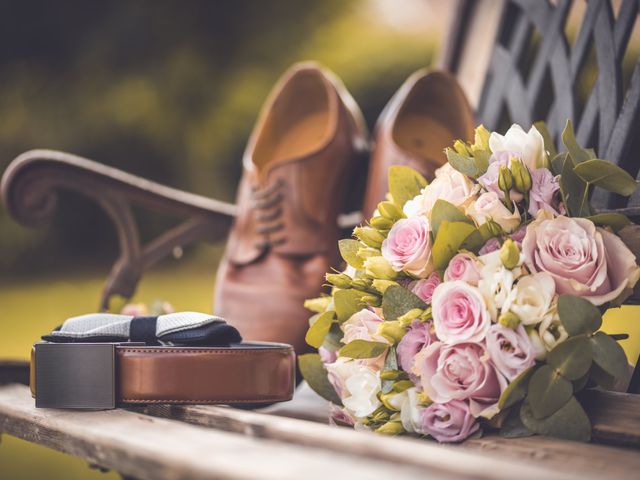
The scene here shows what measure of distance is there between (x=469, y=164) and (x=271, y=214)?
0.54 meters

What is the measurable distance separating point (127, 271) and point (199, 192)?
1542 mm

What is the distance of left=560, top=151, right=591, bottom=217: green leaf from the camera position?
0.76 meters

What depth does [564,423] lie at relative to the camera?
67cm

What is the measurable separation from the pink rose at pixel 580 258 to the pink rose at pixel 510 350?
0.07 m

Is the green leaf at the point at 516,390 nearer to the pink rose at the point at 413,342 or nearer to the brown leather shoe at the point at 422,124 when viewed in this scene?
the pink rose at the point at 413,342

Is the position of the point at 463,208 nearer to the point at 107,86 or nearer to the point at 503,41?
the point at 503,41

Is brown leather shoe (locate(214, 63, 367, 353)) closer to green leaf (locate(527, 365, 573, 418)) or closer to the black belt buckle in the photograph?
the black belt buckle

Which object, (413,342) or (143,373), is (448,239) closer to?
(413,342)

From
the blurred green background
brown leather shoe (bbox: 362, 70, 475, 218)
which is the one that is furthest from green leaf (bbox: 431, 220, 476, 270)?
the blurred green background

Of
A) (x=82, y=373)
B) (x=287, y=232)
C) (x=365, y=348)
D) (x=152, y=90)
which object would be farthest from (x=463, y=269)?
(x=152, y=90)

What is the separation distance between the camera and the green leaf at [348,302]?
839 mm

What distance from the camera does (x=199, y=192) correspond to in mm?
2887

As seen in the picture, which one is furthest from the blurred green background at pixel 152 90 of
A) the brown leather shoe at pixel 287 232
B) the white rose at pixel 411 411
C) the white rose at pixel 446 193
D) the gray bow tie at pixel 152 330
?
the white rose at pixel 411 411

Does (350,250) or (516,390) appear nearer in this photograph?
(516,390)
